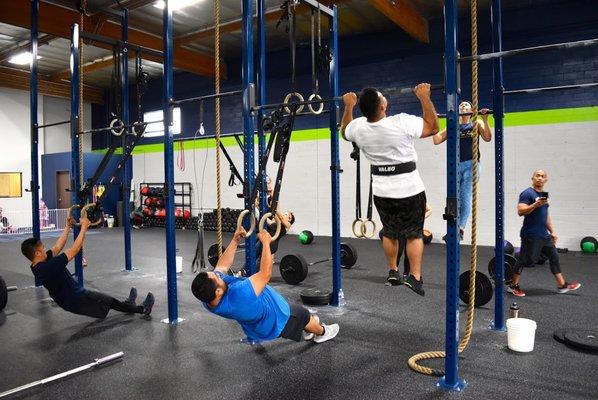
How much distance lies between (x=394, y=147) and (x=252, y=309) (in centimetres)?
129

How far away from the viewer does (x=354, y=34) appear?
9391mm

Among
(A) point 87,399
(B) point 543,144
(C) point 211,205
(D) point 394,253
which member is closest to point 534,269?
(B) point 543,144

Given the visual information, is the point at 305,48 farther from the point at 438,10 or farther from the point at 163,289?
the point at 163,289

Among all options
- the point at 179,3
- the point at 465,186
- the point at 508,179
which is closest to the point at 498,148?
the point at 465,186

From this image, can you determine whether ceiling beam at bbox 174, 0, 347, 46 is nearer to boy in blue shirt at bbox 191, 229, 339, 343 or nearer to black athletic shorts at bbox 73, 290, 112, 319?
black athletic shorts at bbox 73, 290, 112, 319

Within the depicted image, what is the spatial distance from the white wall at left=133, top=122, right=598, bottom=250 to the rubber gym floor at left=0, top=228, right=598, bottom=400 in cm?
279

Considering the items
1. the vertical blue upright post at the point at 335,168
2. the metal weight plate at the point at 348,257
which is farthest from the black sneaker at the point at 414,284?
the metal weight plate at the point at 348,257

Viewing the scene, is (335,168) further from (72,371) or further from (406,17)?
(406,17)

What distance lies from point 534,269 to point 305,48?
6.57 meters

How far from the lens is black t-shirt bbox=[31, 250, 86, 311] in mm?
3565

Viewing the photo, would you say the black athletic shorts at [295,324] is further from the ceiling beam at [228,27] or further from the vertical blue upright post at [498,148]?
the ceiling beam at [228,27]

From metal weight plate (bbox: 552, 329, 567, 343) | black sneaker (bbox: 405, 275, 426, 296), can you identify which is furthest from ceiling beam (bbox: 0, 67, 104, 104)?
metal weight plate (bbox: 552, 329, 567, 343)

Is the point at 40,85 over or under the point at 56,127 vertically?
over

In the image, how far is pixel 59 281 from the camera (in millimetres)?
3631
